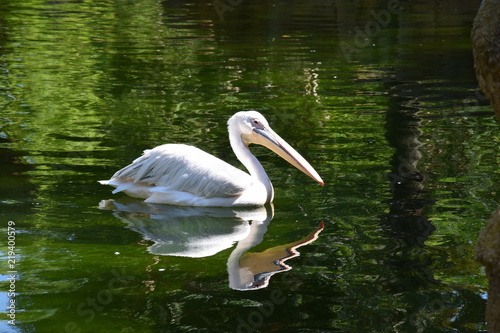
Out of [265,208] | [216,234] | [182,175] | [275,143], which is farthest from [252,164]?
[216,234]

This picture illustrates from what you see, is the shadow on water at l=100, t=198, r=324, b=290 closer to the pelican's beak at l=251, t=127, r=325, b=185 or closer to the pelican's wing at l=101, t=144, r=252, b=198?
the pelican's wing at l=101, t=144, r=252, b=198

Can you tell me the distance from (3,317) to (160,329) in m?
0.83

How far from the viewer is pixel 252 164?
21.4 ft

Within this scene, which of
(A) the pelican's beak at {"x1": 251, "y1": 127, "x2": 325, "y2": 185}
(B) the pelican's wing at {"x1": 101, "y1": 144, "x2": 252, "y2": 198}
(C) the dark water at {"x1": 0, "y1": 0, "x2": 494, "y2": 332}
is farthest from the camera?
(A) the pelican's beak at {"x1": 251, "y1": 127, "x2": 325, "y2": 185}

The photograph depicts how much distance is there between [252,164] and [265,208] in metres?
0.39

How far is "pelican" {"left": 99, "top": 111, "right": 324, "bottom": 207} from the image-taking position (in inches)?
246

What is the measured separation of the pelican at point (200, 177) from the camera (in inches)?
246

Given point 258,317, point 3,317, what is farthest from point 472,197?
point 3,317

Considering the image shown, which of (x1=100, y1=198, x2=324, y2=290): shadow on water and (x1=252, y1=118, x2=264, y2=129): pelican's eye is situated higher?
(x1=252, y1=118, x2=264, y2=129): pelican's eye

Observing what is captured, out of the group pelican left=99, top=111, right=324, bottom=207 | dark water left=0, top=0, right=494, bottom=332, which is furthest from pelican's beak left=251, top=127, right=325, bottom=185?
dark water left=0, top=0, right=494, bottom=332

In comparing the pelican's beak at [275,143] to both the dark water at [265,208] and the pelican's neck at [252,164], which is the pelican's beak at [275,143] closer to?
the pelican's neck at [252,164]

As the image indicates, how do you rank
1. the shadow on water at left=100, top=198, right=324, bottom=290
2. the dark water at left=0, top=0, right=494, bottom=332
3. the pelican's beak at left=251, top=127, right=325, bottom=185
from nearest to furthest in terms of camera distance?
the dark water at left=0, top=0, right=494, bottom=332 → the shadow on water at left=100, top=198, right=324, bottom=290 → the pelican's beak at left=251, top=127, right=325, bottom=185

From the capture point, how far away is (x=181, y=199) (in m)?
6.27

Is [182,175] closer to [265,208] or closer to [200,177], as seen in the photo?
[200,177]
